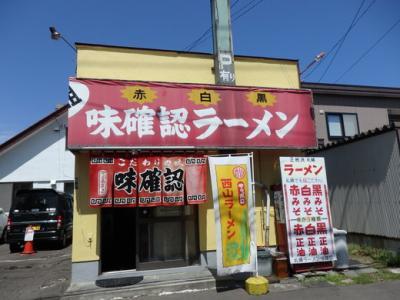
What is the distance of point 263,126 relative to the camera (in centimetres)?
868

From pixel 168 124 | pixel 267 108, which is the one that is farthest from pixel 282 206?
pixel 168 124

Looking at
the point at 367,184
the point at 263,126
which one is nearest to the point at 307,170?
the point at 263,126

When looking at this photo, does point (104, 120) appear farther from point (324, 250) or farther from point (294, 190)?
point (324, 250)

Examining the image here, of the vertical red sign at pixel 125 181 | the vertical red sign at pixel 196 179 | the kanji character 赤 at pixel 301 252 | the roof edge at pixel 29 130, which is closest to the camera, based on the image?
the vertical red sign at pixel 125 181

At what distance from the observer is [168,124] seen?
812 centimetres

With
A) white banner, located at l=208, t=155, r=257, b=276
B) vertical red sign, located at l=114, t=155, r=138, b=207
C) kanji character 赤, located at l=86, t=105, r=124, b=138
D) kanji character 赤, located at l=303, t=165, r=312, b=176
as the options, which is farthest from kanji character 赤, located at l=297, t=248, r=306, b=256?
kanji character 赤, located at l=86, t=105, r=124, b=138

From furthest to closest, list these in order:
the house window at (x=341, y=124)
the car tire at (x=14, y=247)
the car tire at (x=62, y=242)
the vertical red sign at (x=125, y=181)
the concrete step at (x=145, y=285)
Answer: the house window at (x=341, y=124) → the car tire at (x=62, y=242) → the car tire at (x=14, y=247) → the vertical red sign at (x=125, y=181) → the concrete step at (x=145, y=285)

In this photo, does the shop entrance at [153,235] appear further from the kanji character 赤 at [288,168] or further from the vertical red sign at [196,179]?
the kanji character 赤 at [288,168]

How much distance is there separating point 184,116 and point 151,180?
1737mm

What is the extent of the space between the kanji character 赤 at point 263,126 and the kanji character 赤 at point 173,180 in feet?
6.60

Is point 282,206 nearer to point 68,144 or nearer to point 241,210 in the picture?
point 241,210

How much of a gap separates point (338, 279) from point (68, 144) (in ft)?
21.8

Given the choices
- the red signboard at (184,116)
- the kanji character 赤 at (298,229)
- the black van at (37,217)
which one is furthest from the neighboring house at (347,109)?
the black van at (37,217)

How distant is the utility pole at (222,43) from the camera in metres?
8.96
